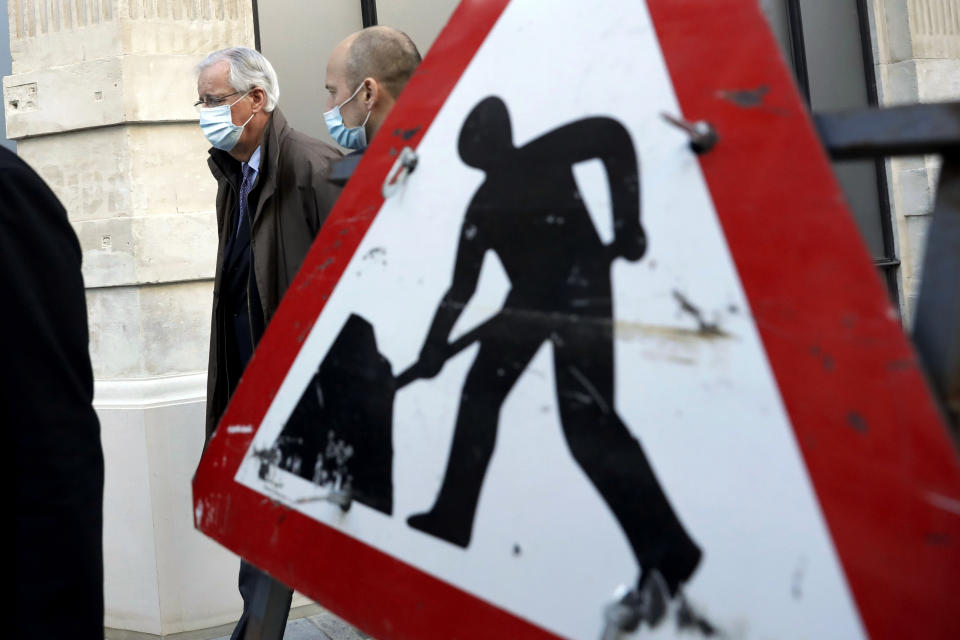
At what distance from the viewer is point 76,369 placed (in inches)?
53.9

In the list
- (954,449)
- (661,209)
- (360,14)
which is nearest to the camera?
(954,449)

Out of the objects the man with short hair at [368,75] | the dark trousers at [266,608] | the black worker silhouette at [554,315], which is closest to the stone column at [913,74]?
the man with short hair at [368,75]

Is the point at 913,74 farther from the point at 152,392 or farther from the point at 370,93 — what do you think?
the point at 152,392

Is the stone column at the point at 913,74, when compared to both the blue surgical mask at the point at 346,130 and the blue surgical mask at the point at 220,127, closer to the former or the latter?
the blue surgical mask at the point at 346,130

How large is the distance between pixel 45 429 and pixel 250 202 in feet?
5.69

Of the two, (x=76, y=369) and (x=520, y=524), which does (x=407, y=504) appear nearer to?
(x=520, y=524)

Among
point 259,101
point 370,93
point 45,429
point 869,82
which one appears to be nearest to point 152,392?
point 259,101

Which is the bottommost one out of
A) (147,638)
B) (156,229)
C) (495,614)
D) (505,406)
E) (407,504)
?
(147,638)

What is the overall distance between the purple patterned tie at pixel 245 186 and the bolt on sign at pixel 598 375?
162 centimetres

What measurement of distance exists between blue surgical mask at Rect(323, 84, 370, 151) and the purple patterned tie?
0.32 meters

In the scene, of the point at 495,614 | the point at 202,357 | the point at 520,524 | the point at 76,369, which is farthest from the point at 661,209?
the point at 202,357

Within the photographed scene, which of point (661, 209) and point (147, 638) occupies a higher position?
point (661, 209)

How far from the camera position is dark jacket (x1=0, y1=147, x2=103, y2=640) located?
4.17ft

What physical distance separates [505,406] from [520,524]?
136 mm
